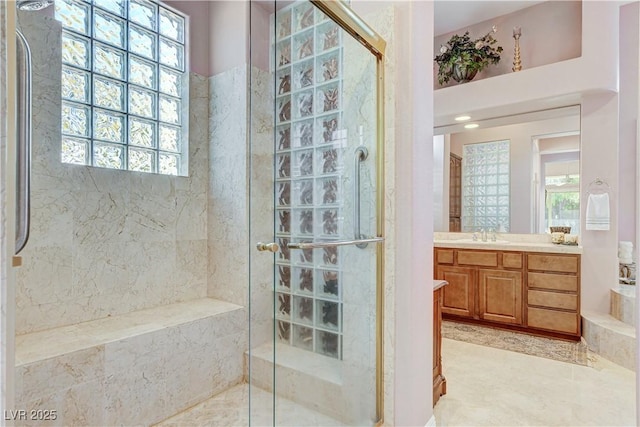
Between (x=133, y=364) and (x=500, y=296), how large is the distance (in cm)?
321

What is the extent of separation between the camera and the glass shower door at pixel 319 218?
4.43 ft

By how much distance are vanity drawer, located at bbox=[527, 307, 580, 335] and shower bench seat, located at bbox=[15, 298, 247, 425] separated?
8.74 feet

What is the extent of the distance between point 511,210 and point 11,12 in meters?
4.28

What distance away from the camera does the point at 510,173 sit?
3945 millimetres

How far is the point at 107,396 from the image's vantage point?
181cm

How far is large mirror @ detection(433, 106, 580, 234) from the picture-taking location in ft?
11.8

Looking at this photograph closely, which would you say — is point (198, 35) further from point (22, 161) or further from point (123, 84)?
point (22, 161)

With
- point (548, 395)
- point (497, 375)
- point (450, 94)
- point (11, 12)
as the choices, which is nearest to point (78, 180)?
Result: point (11, 12)

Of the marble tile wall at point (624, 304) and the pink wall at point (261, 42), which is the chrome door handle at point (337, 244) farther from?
the marble tile wall at point (624, 304)

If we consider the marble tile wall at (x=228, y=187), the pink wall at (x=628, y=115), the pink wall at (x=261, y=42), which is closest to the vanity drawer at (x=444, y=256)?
the pink wall at (x=628, y=115)

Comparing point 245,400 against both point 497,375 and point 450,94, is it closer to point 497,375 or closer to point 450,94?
point 497,375

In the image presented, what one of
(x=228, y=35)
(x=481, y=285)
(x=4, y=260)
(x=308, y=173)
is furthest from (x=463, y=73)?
(x=4, y=260)

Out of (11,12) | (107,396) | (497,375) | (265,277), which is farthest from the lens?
(497,375)

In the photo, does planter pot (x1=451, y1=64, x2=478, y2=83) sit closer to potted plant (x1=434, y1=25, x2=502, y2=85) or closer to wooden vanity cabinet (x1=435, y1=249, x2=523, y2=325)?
potted plant (x1=434, y1=25, x2=502, y2=85)
